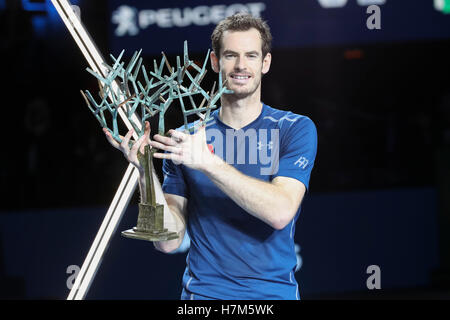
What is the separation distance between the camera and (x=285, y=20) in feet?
10.3

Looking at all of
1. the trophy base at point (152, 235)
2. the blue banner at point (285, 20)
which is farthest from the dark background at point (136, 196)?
the trophy base at point (152, 235)

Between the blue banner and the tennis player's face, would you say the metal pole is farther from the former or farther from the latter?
the blue banner

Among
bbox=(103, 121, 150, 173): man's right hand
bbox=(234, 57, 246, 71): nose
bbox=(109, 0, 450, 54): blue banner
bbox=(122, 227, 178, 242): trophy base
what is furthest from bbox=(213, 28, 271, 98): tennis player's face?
bbox=(109, 0, 450, 54): blue banner

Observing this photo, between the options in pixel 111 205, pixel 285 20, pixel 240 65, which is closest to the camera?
pixel 240 65

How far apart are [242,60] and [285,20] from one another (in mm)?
1464

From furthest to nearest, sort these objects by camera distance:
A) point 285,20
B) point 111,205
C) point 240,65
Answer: point 285,20
point 111,205
point 240,65

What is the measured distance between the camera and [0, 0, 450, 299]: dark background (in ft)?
11.6

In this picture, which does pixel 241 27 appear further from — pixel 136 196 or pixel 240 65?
pixel 136 196

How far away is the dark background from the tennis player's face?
4.61 ft

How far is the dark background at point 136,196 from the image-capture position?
11.6ft

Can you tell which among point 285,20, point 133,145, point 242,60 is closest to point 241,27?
point 242,60

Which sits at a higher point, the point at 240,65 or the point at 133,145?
the point at 240,65

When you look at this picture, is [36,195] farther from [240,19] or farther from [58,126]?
[240,19]

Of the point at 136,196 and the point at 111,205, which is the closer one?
the point at 111,205
